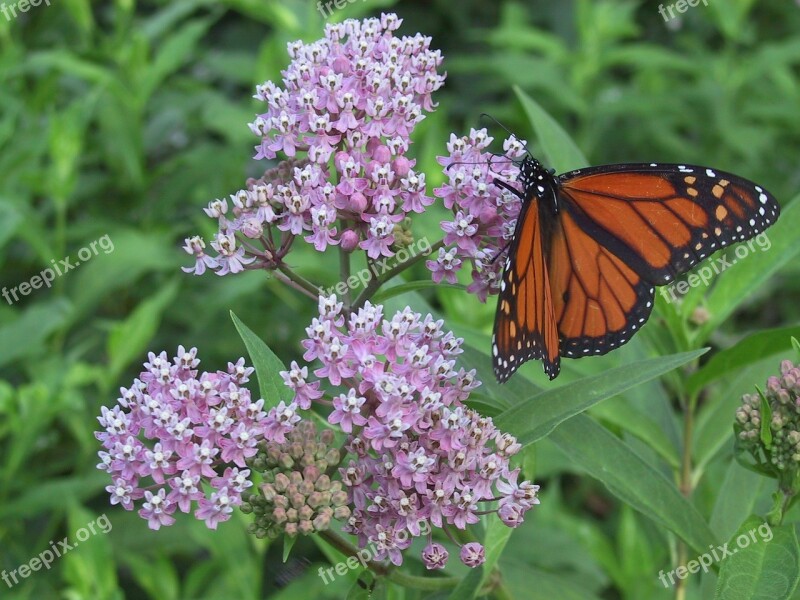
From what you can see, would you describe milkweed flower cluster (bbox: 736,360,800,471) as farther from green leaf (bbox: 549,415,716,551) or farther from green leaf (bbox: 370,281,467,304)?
green leaf (bbox: 370,281,467,304)

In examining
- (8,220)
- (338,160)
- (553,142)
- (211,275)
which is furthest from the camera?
(211,275)

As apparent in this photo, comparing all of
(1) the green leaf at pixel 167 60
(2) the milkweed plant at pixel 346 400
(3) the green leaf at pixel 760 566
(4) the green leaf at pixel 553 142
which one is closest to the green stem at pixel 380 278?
(2) the milkweed plant at pixel 346 400

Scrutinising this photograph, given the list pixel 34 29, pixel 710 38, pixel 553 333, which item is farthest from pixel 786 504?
pixel 710 38

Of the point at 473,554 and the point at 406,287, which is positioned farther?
the point at 406,287

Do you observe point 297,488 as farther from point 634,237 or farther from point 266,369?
point 634,237

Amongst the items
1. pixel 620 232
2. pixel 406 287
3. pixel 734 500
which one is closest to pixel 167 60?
pixel 406 287

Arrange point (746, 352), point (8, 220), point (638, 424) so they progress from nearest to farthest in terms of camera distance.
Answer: point (746, 352) < point (638, 424) < point (8, 220)

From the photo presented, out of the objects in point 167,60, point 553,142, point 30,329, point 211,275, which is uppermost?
point 167,60

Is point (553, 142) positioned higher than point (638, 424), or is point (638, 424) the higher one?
point (553, 142)
